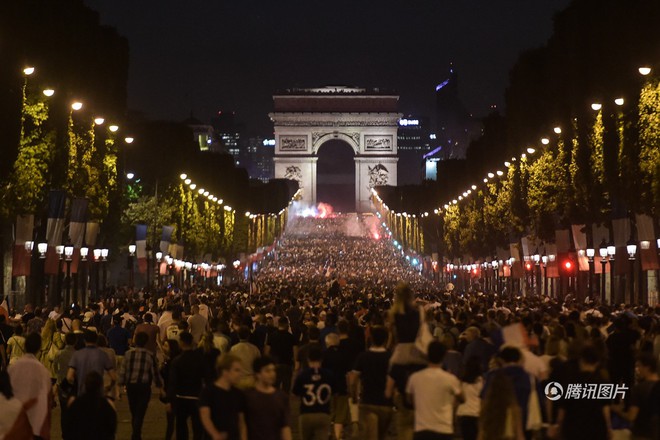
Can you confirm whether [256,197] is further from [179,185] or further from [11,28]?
[11,28]

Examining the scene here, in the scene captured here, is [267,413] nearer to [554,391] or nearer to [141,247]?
[554,391]

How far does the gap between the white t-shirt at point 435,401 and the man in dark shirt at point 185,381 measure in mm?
4607

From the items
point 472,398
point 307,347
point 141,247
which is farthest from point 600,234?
point 472,398

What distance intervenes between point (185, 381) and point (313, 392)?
99.9 inches

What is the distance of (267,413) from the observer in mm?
13609

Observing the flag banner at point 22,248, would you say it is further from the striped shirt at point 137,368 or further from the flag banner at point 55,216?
the striped shirt at point 137,368

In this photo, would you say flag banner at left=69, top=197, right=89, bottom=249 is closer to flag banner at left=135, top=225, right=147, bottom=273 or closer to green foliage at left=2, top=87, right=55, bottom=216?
green foliage at left=2, top=87, right=55, bottom=216

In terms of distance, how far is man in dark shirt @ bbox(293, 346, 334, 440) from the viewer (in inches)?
638

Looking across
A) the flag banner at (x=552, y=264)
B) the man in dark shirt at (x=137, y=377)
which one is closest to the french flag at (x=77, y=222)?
the flag banner at (x=552, y=264)

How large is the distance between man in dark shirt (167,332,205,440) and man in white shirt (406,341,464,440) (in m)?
4.57

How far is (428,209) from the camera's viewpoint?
139 meters

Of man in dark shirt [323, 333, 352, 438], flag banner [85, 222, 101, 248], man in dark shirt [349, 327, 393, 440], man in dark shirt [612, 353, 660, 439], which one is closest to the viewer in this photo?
man in dark shirt [612, 353, 660, 439]

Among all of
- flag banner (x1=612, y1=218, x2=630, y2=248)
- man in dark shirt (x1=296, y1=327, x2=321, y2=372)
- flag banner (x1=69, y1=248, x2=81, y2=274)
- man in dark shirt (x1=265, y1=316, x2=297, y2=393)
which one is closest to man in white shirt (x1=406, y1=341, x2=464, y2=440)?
man in dark shirt (x1=296, y1=327, x2=321, y2=372)

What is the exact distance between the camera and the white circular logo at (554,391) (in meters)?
15.3
